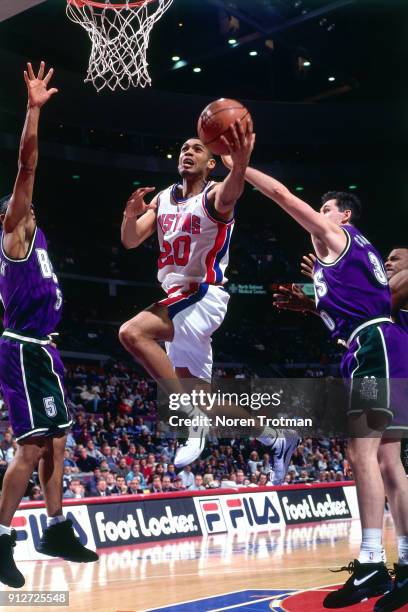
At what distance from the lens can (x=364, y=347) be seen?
4.63m

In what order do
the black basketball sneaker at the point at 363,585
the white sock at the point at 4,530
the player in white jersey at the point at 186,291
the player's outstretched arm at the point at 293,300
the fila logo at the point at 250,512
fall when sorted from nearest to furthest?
1. the black basketball sneaker at the point at 363,585
2. the white sock at the point at 4,530
3. the player in white jersey at the point at 186,291
4. the player's outstretched arm at the point at 293,300
5. the fila logo at the point at 250,512

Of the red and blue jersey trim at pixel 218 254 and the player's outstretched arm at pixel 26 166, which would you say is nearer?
the player's outstretched arm at pixel 26 166

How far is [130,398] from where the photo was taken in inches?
692

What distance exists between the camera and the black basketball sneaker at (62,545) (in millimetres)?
4777

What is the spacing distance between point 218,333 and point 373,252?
20.5 metres

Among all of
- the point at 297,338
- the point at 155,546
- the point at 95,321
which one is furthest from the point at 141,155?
the point at 155,546

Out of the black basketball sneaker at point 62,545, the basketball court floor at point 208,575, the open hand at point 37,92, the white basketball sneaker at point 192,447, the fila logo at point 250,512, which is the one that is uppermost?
the open hand at point 37,92

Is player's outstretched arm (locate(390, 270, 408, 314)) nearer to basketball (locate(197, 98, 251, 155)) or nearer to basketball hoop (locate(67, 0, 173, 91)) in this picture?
basketball (locate(197, 98, 251, 155))

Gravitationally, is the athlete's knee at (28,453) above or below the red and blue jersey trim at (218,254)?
below

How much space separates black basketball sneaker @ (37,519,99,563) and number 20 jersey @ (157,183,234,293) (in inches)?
63.5

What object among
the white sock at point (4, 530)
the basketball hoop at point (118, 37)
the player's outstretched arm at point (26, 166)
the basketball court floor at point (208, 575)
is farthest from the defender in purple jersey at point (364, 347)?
the basketball hoop at point (118, 37)

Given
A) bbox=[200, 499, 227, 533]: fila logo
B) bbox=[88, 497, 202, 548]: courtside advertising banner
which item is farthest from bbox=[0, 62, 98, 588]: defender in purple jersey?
bbox=[200, 499, 227, 533]: fila logo

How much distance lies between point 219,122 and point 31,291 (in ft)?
4.83

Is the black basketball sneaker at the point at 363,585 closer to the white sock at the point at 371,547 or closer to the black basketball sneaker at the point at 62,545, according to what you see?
the white sock at the point at 371,547
